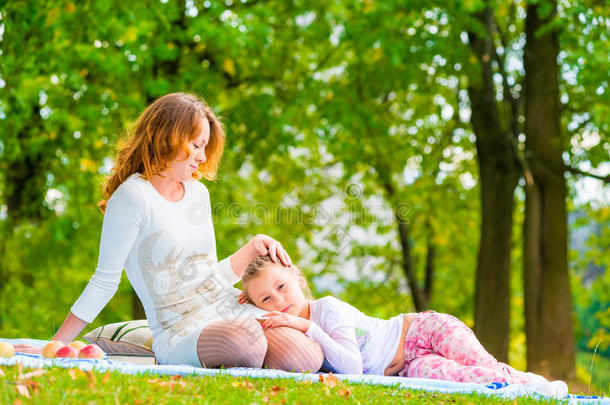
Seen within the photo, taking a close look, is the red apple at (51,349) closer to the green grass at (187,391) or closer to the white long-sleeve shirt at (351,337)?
the green grass at (187,391)

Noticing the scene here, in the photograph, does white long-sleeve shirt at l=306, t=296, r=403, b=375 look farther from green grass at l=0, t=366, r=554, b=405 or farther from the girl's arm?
green grass at l=0, t=366, r=554, b=405

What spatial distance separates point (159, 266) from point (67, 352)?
63 cm

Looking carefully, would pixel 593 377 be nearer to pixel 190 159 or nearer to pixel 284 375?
pixel 284 375

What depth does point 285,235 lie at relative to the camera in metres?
14.0

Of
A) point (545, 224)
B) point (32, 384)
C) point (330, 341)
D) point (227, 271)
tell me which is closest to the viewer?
point (32, 384)

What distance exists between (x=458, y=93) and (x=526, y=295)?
172 inches

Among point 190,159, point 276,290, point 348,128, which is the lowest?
point 276,290

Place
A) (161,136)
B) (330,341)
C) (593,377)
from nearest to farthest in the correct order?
1. (330,341)
2. (161,136)
3. (593,377)

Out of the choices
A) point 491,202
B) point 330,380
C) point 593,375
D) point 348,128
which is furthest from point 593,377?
point 330,380

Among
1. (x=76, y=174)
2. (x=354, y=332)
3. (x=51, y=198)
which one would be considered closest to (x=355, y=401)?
(x=354, y=332)

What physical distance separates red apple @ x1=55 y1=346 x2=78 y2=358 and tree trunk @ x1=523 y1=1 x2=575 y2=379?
21.7 ft

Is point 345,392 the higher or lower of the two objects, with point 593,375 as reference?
higher

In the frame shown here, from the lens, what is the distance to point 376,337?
4.00 meters

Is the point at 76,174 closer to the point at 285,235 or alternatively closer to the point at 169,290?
the point at 285,235
